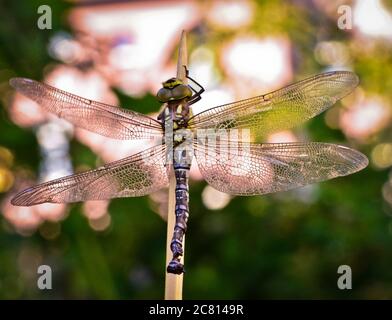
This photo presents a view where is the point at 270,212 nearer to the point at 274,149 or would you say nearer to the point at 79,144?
the point at 79,144

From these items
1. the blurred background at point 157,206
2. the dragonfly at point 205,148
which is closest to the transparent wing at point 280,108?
the dragonfly at point 205,148

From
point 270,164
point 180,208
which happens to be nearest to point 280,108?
point 270,164

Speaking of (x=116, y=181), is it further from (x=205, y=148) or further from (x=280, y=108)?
(x=280, y=108)

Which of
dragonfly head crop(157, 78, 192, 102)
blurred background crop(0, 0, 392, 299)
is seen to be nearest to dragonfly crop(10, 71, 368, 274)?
dragonfly head crop(157, 78, 192, 102)

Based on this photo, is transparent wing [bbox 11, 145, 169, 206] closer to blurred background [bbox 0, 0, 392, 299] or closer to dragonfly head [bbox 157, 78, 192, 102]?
dragonfly head [bbox 157, 78, 192, 102]
